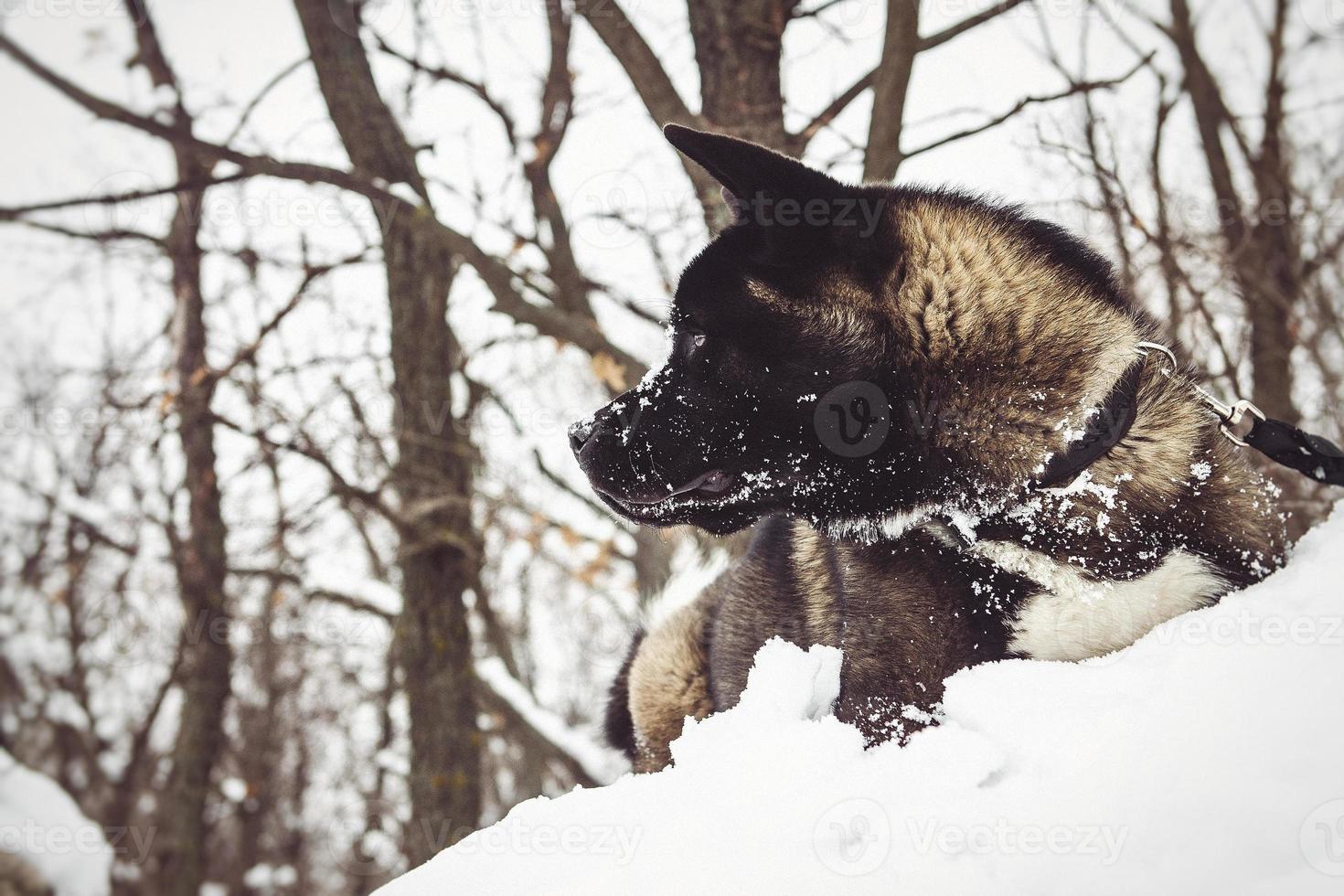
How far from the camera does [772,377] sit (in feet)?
6.92

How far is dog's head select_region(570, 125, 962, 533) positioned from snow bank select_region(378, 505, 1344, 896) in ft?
2.02

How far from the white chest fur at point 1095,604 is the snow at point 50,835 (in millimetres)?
5873

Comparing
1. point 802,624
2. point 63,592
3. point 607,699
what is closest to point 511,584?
point 63,592

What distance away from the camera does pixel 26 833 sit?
4980 mm

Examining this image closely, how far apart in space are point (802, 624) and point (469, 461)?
4.20m

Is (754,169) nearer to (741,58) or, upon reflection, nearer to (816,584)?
(816,584)

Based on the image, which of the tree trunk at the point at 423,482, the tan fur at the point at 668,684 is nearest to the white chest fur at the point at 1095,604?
the tan fur at the point at 668,684

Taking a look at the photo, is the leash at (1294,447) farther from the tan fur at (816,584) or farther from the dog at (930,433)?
the tan fur at (816,584)

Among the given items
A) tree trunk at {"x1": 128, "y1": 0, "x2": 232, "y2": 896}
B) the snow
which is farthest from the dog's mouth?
tree trunk at {"x1": 128, "y1": 0, "x2": 232, "y2": 896}

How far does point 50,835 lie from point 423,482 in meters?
3.29

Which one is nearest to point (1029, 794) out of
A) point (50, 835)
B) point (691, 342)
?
point (691, 342)

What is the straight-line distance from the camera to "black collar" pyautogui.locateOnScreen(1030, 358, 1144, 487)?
6.22ft

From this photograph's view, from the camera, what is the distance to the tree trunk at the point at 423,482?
5.39 m

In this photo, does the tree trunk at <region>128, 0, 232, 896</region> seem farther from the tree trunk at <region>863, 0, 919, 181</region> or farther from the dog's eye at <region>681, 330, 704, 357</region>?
the dog's eye at <region>681, 330, 704, 357</region>
